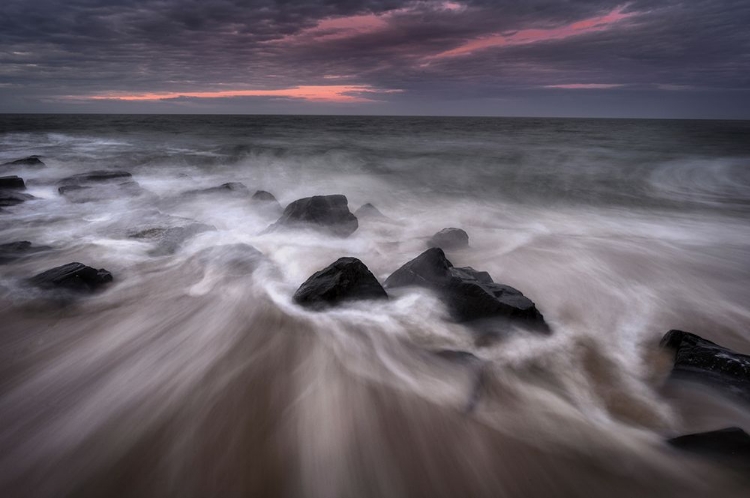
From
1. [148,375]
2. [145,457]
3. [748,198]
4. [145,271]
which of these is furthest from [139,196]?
[748,198]

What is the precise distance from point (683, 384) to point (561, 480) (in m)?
1.64

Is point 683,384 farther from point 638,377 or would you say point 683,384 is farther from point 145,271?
point 145,271

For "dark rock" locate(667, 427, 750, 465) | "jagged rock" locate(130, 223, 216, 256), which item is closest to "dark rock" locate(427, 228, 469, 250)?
"jagged rock" locate(130, 223, 216, 256)

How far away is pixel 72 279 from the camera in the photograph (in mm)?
4617

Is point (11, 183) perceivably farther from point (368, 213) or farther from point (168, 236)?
point (368, 213)

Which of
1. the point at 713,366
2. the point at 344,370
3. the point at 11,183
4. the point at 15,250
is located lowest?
the point at 344,370

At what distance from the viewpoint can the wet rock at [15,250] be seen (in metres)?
5.74

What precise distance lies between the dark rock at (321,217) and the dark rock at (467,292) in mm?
2749

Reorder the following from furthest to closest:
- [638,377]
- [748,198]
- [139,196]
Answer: [748,198], [139,196], [638,377]

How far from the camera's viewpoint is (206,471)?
8.05 ft

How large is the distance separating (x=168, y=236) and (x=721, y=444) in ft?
25.0

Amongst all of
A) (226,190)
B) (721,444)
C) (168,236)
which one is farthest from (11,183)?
(721,444)

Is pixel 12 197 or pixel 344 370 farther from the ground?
pixel 12 197

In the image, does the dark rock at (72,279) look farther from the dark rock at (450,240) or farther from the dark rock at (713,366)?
the dark rock at (713,366)
